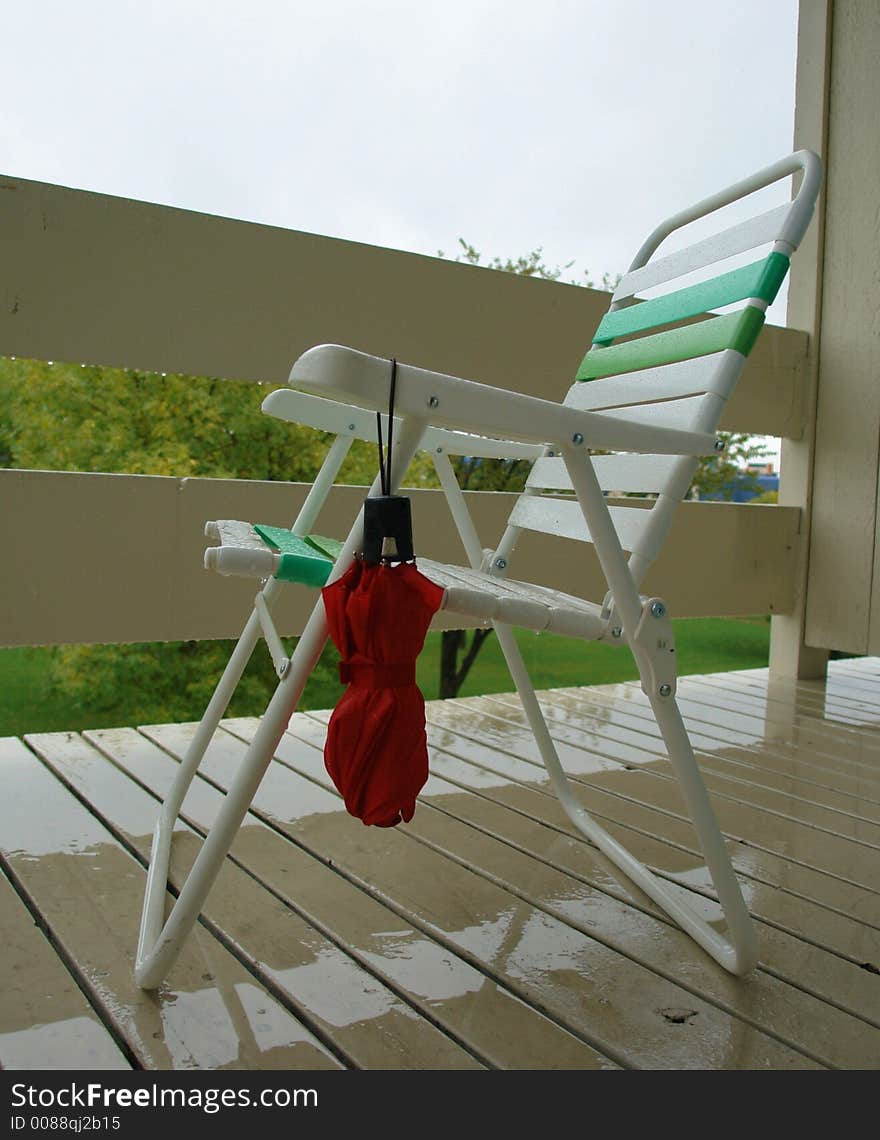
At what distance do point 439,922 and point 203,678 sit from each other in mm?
4926

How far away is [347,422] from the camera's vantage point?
1.42 metres

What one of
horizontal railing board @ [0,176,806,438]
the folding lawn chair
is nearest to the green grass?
horizontal railing board @ [0,176,806,438]

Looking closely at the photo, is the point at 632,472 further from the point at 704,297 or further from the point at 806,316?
the point at 806,316

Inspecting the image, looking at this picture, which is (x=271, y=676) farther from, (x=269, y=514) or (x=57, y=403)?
(x=269, y=514)

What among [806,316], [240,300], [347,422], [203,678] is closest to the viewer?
[347,422]

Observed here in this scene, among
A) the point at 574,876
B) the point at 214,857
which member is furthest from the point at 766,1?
the point at 214,857

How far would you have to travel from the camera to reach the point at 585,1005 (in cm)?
102

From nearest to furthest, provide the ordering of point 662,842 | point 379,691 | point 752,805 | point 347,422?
point 379,691
point 347,422
point 662,842
point 752,805

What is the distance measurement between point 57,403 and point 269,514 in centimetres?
309

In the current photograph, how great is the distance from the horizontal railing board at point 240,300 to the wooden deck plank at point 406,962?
3.20 ft

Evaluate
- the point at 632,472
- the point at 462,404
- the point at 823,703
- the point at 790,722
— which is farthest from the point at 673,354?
the point at 823,703

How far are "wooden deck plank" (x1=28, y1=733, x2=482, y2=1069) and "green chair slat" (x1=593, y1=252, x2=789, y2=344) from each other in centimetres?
88

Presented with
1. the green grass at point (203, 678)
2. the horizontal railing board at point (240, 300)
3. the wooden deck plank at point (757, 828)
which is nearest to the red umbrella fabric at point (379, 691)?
the wooden deck plank at point (757, 828)

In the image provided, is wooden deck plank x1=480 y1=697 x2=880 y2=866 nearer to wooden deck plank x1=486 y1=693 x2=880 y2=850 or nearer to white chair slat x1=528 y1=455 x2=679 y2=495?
wooden deck plank x1=486 y1=693 x2=880 y2=850
